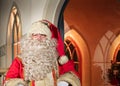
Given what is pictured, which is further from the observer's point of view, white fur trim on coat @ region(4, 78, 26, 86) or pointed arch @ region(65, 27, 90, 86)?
pointed arch @ region(65, 27, 90, 86)

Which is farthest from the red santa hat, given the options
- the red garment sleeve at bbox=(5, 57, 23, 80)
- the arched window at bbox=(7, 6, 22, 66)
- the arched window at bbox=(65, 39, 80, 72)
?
the arched window at bbox=(65, 39, 80, 72)

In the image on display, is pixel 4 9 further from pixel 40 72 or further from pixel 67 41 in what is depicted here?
pixel 40 72

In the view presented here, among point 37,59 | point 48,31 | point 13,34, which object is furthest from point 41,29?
point 13,34

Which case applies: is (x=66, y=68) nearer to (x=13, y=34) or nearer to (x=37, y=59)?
(x=37, y=59)

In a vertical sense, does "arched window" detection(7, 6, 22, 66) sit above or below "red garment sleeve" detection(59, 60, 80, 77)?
above

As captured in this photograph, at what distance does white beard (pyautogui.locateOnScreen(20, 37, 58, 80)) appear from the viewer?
228cm

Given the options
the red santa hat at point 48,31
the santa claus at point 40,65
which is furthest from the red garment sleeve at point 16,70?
the red santa hat at point 48,31

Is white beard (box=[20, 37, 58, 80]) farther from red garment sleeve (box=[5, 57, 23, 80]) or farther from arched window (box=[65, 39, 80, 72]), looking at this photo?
arched window (box=[65, 39, 80, 72])

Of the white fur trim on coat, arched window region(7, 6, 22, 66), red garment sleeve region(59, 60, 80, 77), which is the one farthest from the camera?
arched window region(7, 6, 22, 66)

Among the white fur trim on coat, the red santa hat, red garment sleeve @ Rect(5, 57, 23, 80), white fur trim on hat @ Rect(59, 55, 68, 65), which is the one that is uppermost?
the red santa hat

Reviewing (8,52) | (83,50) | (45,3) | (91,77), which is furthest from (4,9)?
(91,77)

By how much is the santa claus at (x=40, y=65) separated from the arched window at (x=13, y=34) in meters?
1.64

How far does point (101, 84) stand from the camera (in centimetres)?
607

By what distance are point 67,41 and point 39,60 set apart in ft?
12.0
